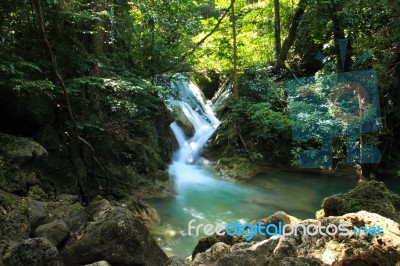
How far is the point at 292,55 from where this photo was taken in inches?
539

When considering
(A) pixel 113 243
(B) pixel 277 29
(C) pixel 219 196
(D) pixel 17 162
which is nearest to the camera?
(A) pixel 113 243

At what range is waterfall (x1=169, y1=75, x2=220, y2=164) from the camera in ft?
39.8

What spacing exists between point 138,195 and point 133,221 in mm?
4339

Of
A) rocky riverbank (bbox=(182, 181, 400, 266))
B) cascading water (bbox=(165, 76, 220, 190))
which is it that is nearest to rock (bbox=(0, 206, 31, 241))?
rocky riverbank (bbox=(182, 181, 400, 266))

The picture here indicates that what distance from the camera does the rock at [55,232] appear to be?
3516mm

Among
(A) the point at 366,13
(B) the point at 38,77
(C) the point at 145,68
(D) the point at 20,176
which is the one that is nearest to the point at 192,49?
(C) the point at 145,68

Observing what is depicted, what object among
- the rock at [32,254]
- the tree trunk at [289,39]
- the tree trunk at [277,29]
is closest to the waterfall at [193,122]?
the tree trunk at [289,39]

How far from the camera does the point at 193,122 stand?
44.6 feet

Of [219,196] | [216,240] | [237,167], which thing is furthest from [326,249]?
[237,167]

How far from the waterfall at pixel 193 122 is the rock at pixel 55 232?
7569 millimetres

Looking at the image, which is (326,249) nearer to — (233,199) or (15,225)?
(15,225)

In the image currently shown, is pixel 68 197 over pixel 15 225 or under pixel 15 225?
under

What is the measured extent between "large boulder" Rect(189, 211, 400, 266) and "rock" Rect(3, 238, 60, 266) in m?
1.36

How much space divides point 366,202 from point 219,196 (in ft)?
14.7
